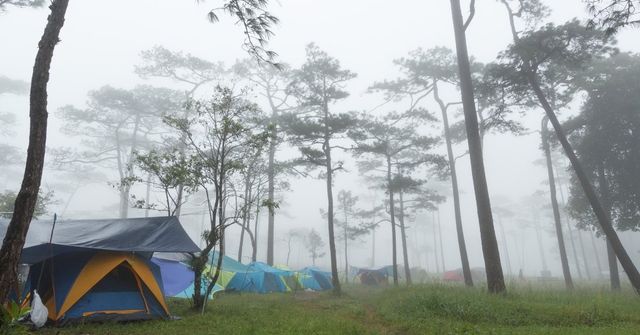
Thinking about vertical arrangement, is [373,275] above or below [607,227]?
below

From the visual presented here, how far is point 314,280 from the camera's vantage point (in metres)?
20.5

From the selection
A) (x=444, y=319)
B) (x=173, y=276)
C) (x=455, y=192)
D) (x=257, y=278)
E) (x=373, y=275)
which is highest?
(x=455, y=192)

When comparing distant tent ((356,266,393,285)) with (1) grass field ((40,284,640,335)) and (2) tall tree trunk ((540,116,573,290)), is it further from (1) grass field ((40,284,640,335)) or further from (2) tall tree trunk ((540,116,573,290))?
(1) grass field ((40,284,640,335))

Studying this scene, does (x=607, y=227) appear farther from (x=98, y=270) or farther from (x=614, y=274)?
(x=98, y=270)

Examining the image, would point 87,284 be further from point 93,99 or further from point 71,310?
point 93,99

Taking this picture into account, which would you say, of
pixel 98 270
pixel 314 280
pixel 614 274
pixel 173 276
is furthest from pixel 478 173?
pixel 314 280

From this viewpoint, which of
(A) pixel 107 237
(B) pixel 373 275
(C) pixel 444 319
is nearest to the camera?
(C) pixel 444 319

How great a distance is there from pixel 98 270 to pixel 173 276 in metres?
5.48

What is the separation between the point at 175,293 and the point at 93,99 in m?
19.2

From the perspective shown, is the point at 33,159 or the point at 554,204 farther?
the point at 554,204

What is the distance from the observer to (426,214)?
68625 millimetres

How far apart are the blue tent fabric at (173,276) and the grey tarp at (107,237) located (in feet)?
12.1

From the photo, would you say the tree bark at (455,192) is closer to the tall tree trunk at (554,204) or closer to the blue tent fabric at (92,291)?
the tall tree trunk at (554,204)

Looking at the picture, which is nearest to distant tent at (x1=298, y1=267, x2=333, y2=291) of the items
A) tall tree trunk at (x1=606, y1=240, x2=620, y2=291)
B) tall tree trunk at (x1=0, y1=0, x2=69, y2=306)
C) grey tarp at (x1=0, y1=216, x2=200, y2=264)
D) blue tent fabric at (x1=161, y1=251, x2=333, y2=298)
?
blue tent fabric at (x1=161, y1=251, x2=333, y2=298)
